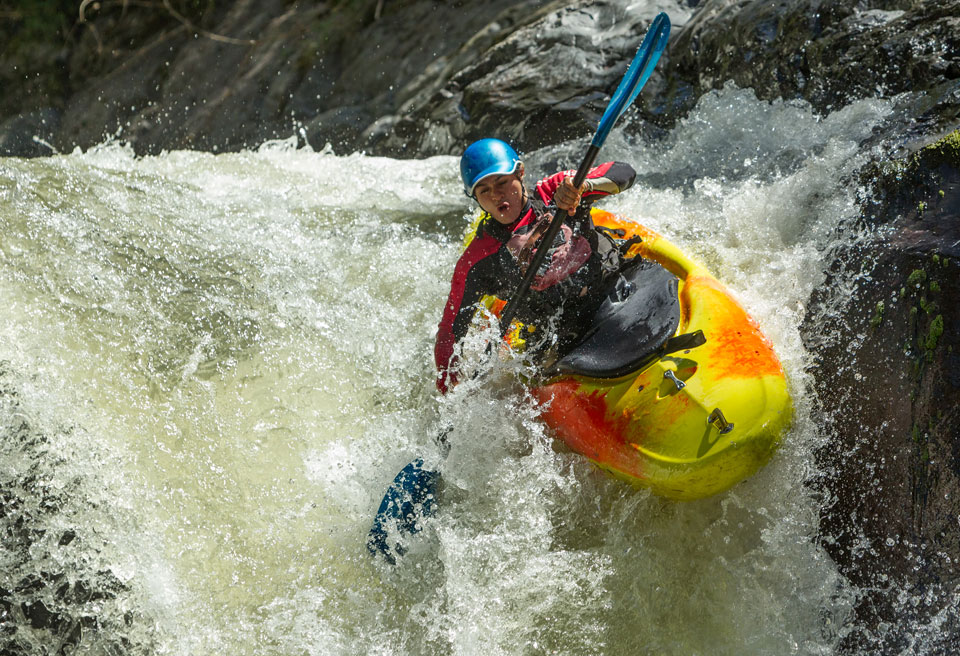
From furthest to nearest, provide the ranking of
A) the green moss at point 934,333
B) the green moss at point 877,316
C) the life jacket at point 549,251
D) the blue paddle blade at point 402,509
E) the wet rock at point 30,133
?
the wet rock at point 30,133 → the blue paddle blade at point 402,509 → the life jacket at point 549,251 → the green moss at point 877,316 → the green moss at point 934,333

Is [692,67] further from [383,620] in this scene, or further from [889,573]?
[383,620]

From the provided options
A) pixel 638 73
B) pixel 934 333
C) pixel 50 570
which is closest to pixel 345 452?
pixel 50 570

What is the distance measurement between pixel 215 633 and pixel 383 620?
59 centimetres

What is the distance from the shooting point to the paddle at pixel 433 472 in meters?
2.67

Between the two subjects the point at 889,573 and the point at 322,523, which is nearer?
the point at 889,573

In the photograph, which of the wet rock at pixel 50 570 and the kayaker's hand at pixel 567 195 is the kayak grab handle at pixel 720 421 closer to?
the kayaker's hand at pixel 567 195

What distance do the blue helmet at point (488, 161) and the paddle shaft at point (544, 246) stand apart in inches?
9.1

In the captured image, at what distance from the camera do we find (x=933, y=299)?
2.39 meters

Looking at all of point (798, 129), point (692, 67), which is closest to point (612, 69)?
point (692, 67)

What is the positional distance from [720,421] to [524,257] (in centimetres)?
87

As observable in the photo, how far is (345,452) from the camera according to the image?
11.0 ft

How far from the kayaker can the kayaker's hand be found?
46 millimetres

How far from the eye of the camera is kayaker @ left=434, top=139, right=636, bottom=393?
9.04 feet

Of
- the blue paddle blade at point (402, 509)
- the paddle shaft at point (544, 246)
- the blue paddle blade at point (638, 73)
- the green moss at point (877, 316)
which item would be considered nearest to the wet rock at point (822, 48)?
the green moss at point (877, 316)
